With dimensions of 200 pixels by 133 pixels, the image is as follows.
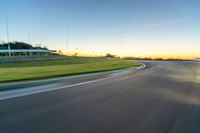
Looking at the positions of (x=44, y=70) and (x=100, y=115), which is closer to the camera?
(x=100, y=115)

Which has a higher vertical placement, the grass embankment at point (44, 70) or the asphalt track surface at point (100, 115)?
the asphalt track surface at point (100, 115)

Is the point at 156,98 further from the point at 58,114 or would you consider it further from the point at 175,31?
the point at 175,31

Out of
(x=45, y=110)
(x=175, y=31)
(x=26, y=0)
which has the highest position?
(x=26, y=0)

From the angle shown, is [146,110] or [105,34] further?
[105,34]

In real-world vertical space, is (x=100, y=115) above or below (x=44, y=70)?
above

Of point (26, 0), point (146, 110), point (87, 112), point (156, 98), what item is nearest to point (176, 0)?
point (156, 98)

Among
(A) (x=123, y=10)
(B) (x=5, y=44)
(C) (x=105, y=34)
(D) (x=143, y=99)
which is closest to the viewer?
(D) (x=143, y=99)

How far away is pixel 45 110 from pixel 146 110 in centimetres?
278

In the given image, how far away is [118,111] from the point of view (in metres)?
3.75

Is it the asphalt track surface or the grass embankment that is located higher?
the asphalt track surface

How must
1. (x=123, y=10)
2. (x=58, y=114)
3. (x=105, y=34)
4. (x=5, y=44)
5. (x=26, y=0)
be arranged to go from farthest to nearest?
(x=5, y=44)
(x=105, y=34)
(x=123, y=10)
(x=26, y=0)
(x=58, y=114)

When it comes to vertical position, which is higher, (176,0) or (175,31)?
(176,0)

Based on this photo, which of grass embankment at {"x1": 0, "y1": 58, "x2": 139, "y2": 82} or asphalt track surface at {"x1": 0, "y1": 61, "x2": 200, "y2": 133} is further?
grass embankment at {"x1": 0, "y1": 58, "x2": 139, "y2": 82}

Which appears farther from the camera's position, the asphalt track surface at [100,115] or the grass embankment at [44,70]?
the grass embankment at [44,70]
